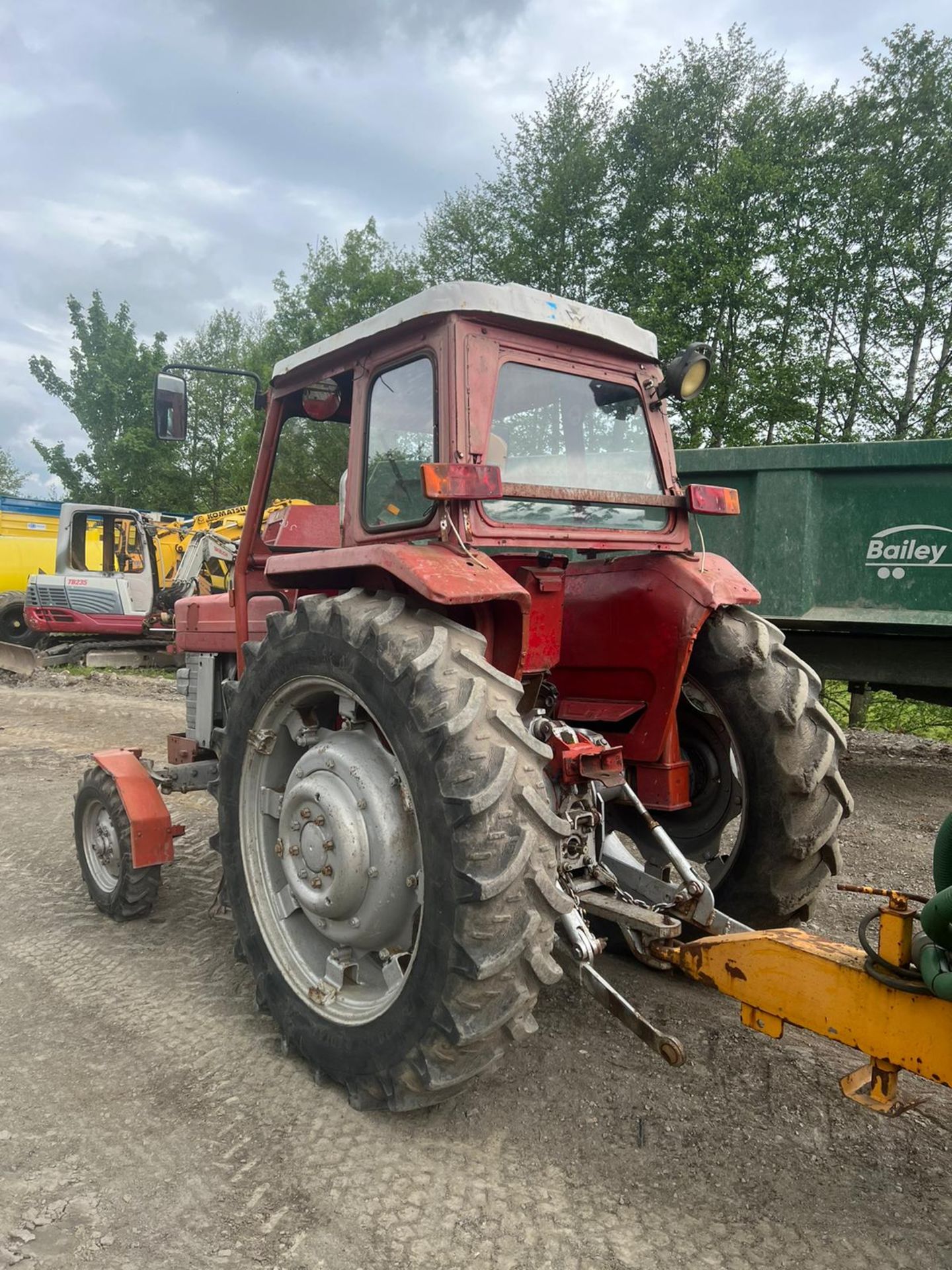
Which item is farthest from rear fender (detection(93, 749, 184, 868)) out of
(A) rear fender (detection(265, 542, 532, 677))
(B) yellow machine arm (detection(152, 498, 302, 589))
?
(B) yellow machine arm (detection(152, 498, 302, 589))

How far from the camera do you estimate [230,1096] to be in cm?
249

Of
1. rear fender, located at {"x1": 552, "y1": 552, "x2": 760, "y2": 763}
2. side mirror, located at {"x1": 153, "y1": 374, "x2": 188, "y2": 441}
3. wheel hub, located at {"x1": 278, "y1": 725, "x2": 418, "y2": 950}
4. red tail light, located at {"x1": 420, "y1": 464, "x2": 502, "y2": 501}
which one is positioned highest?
side mirror, located at {"x1": 153, "y1": 374, "x2": 188, "y2": 441}

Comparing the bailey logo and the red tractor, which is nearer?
the red tractor

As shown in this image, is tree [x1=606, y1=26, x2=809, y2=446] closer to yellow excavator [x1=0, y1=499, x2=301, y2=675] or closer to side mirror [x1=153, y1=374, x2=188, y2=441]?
yellow excavator [x1=0, y1=499, x2=301, y2=675]

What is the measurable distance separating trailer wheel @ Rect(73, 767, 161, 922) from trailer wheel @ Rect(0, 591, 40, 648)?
12618 mm

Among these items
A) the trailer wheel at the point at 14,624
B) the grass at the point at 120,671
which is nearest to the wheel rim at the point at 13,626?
the trailer wheel at the point at 14,624

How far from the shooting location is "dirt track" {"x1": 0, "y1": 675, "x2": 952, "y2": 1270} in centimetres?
195

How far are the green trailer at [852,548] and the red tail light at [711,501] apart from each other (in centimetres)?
285

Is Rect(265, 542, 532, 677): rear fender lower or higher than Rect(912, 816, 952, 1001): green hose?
higher

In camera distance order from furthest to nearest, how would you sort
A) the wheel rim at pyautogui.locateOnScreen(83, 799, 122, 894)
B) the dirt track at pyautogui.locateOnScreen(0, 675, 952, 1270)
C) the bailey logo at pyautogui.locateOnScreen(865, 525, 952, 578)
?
the bailey logo at pyautogui.locateOnScreen(865, 525, 952, 578) → the wheel rim at pyautogui.locateOnScreen(83, 799, 122, 894) → the dirt track at pyautogui.locateOnScreen(0, 675, 952, 1270)

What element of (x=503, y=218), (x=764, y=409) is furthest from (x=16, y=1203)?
(x=503, y=218)

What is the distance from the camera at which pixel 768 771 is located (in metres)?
2.96

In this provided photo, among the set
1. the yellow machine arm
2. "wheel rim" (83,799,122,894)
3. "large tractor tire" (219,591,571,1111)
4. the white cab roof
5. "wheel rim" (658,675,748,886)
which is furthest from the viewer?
the yellow machine arm

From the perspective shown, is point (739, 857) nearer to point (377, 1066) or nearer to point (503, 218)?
point (377, 1066)
